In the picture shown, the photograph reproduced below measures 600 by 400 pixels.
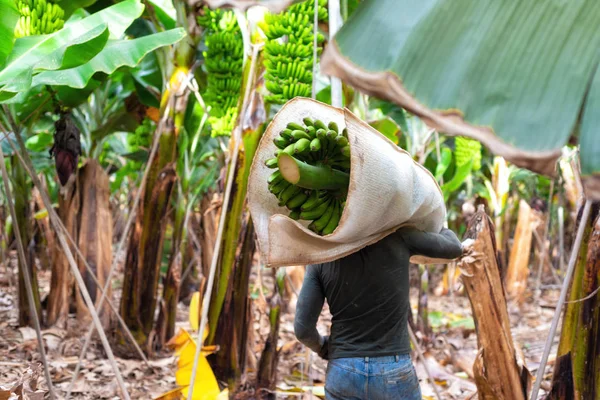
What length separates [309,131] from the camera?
1.27m

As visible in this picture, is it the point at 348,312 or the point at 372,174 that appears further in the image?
the point at 348,312

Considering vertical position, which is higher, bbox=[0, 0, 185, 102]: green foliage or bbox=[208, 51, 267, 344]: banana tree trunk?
bbox=[0, 0, 185, 102]: green foliage

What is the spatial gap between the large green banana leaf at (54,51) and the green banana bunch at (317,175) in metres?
0.60

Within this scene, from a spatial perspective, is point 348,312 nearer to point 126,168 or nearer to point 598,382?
point 598,382

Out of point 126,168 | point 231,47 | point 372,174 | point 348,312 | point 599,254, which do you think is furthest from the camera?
point 126,168

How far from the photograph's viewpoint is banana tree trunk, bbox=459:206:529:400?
1780 millimetres

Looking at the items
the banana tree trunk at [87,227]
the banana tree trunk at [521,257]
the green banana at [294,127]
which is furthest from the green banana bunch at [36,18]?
the banana tree trunk at [521,257]

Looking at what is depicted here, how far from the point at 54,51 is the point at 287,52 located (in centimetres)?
96

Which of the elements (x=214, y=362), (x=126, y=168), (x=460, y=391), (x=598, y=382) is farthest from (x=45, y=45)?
(x=126, y=168)

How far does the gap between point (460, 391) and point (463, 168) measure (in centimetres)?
172

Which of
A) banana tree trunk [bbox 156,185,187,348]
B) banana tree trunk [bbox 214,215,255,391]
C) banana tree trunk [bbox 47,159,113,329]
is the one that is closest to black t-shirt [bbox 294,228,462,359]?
banana tree trunk [bbox 214,215,255,391]

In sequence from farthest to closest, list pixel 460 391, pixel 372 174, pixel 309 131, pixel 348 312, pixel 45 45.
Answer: pixel 460 391 → pixel 45 45 → pixel 348 312 → pixel 309 131 → pixel 372 174

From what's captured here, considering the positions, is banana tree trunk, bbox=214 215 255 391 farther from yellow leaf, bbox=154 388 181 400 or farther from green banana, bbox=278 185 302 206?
green banana, bbox=278 185 302 206

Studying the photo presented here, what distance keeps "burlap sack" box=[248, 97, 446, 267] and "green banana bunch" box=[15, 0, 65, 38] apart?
140cm
